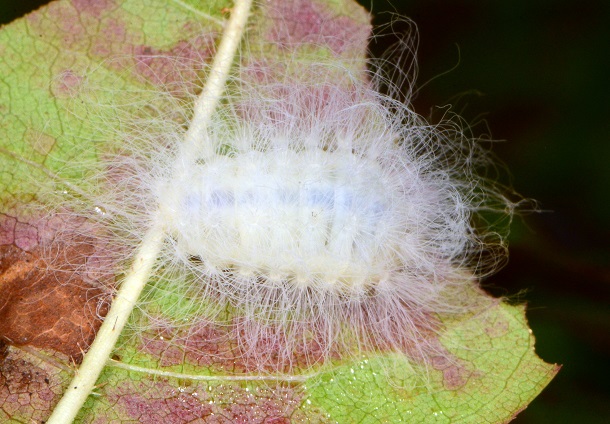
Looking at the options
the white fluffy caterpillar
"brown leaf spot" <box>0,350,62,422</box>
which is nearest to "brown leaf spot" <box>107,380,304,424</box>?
the white fluffy caterpillar

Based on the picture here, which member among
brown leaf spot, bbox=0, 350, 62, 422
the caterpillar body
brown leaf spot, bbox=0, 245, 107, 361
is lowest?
brown leaf spot, bbox=0, 350, 62, 422

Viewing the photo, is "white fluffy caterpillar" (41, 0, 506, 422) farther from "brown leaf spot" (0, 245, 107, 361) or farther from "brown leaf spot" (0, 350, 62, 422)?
"brown leaf spot" (0, 350, 62, 422)

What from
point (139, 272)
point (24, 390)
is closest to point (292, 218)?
point (139, 272)

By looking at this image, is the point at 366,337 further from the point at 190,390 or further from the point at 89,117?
the point at 89,117

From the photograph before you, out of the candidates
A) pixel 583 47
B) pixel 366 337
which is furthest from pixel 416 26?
pixel 366 337

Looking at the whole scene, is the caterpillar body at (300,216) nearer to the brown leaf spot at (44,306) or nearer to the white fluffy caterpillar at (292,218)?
the white fluffy caterpillar at (292,218)

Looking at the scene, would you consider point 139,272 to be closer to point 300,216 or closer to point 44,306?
point 44,306
